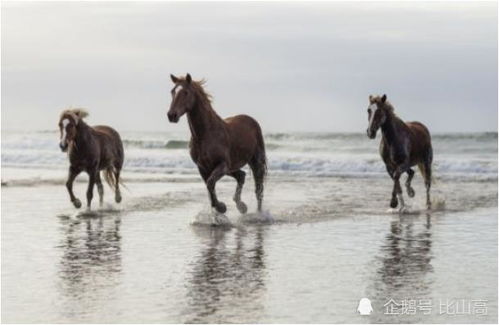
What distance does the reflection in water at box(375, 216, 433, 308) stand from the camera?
7992 mm

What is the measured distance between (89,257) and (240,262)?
5.45 feet

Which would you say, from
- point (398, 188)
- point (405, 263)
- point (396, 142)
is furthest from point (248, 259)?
point (396, 142)

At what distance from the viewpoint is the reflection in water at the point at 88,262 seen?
25.1 ft

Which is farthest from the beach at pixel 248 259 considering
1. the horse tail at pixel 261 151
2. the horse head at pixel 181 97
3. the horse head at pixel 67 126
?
the horse head at pixel 181 97

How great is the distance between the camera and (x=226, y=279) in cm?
841

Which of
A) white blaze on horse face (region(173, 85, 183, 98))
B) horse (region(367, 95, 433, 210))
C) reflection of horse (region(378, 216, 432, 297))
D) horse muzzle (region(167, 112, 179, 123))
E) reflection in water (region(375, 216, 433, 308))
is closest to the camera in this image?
reflection in water (region(375, 216, 433, 308))

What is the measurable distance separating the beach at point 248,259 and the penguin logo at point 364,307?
0.05m

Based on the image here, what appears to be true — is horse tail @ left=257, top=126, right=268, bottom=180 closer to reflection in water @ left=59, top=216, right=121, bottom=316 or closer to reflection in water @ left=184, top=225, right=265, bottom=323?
reflection in water @ left=59, top=216, right=121, bottom=316

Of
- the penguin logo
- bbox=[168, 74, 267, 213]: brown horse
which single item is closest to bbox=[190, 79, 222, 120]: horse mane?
bbox=[168, 74, 267, 213]: brown horse

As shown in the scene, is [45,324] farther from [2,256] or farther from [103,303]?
[2,256]

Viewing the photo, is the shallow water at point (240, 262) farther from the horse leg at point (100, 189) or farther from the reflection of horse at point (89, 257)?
the horse leg at point (100, 189)

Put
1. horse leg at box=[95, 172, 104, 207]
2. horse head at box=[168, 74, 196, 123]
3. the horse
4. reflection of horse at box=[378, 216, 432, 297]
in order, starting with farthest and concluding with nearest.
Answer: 1. horse leg at box=[95, 172, 104, 207]
2. the horse
3. horse head at box=[168, 74, 196, 123]
4. reflection of horse at box=[378, 216, 432, 297]

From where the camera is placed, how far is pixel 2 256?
9969mm

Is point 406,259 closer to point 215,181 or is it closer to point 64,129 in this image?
point 215,181
